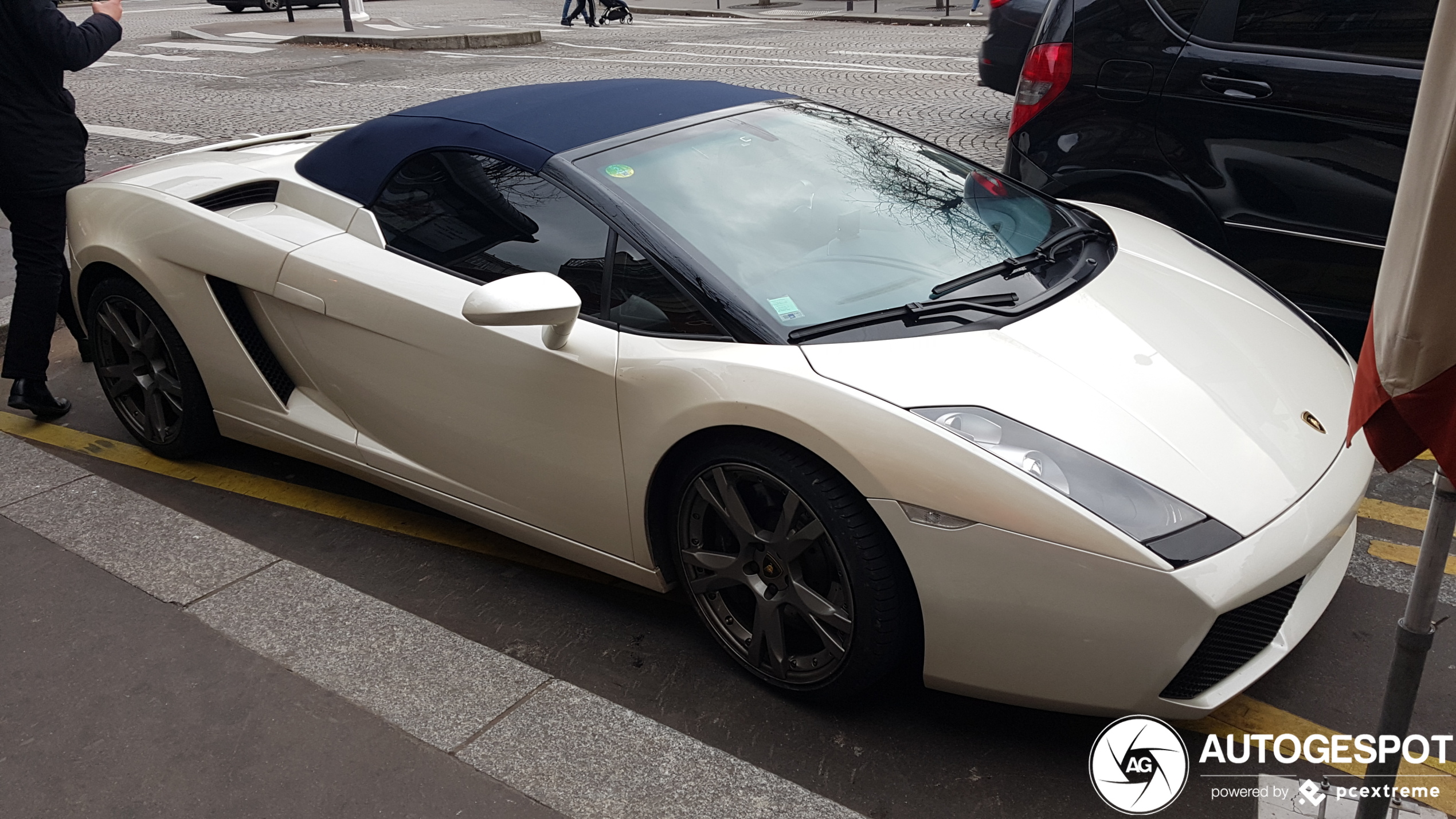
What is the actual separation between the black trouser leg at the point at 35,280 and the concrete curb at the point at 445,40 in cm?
1472

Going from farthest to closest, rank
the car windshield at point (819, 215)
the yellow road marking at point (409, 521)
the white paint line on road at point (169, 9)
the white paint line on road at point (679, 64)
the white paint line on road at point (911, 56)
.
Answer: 1. the white paint line on road at point (169, 9)
2. the white paint line on road at point (911, 56)
3. the white paint line on road at point (679, 64)
4. the car windshield at point (819, 215)
5. the yellow road marking at point (409, 521)

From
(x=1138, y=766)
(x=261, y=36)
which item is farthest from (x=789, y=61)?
(x=1138, y=766)

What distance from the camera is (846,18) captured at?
21.1 meters

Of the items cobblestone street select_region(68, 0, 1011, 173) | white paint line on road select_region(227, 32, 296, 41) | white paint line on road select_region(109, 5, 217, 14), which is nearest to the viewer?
cobblestone street select_region(68, 0, 1011, 173)

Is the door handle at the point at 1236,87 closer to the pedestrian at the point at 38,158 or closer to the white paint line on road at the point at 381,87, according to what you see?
the pedestrian at the point at 38,158

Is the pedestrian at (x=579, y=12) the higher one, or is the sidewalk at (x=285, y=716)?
the pedestrian at (x=579, y=12)

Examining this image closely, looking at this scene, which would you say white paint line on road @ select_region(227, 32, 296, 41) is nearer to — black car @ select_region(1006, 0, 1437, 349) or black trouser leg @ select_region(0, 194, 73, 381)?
black trouser leg @ select_region(0, 194, 73, 381)

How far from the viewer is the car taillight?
4512 millimetres

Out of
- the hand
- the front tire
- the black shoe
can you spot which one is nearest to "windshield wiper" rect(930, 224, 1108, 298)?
the front tire

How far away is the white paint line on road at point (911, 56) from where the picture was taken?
13.8 meters

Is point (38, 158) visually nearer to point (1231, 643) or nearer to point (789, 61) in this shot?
point (1231, 643)

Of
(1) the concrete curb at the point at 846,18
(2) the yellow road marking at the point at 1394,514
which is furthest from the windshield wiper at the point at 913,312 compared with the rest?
(1) the concrete curb at the point at 846,18

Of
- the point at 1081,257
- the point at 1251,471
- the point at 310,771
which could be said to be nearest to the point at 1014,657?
the point at 1251,471

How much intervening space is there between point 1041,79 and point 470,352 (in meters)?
2.82
